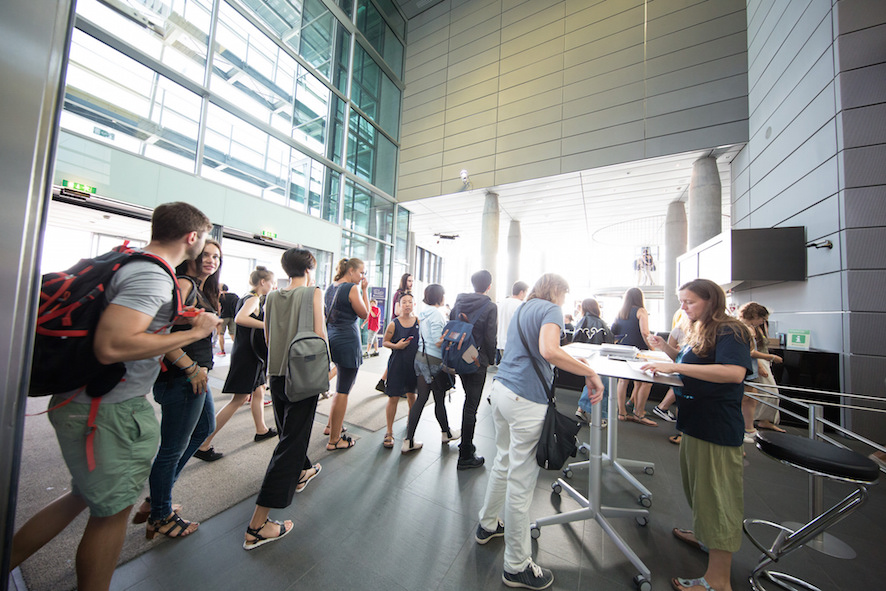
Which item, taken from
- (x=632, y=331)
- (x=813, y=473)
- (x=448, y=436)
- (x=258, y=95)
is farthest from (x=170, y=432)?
(x=258, y=95)

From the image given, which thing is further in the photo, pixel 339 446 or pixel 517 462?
pixel 339 446

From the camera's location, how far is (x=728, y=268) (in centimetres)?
489

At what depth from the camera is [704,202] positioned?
681cm

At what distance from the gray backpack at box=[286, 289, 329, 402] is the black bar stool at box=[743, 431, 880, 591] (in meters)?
2.41

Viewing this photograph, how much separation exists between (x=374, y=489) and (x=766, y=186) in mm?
7601

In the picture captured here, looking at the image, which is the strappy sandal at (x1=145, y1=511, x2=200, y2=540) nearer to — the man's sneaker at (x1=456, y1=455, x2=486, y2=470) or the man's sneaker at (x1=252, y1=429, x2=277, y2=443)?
the man's sneaker at (x1=252, y1=429, x2=277, y2=443)

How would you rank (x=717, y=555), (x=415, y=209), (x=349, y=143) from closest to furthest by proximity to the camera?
(x=717, y=555), (x=349, y=143), (x=415, y=209)

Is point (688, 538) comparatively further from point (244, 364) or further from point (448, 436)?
point (244, 364)

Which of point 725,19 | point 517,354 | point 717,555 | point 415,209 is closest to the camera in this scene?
point 717,555

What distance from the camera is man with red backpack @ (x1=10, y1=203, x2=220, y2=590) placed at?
107cm

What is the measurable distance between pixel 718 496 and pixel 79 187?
7049mm

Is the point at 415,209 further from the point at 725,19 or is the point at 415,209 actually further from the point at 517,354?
the point at 517,354

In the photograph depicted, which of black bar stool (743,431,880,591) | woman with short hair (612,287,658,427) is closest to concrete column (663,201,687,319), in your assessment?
woman with short hair (612,287,658,427)

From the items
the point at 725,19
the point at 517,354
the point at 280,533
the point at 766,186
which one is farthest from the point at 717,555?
the point at 725,19
